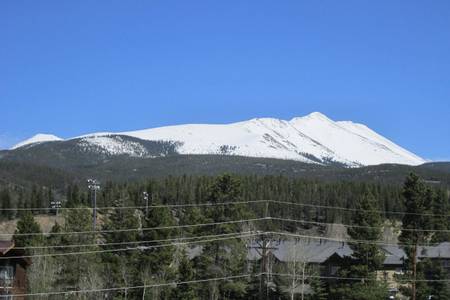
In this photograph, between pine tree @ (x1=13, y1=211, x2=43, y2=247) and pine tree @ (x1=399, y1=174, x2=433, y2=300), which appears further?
pine tree @ (x1=13, y1=211, x2=43, y2=247)

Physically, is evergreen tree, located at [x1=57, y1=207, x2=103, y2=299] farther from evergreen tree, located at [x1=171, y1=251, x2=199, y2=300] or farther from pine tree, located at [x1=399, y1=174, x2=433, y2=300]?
pine tree, located at [x1=399, y1=174, x2=433, y2=300]

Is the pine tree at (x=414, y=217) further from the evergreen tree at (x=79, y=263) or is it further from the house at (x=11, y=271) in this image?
the house at (x=11, y=271)

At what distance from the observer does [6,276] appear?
65875mm

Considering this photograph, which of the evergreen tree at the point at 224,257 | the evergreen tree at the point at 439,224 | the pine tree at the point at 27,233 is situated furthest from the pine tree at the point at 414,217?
the pine tree at the point at 27,233

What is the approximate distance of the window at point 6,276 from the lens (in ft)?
215

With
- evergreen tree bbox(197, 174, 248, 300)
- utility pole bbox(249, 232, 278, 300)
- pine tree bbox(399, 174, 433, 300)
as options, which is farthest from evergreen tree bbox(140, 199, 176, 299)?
pine tree bbox(399, 174, 433, 300)

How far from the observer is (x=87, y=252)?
65.6 m

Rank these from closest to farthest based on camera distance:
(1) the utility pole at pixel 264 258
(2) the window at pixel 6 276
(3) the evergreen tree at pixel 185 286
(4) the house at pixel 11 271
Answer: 1. (1) the utility pole at pixel 264 258
2. (4) the house at pixel 11 271
3. (2) the window at pixel 6 276
4. (3) the evergreen tree at pixel 185 286

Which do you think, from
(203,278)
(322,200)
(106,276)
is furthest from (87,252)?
(322,200)

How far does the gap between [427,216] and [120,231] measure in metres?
27.1

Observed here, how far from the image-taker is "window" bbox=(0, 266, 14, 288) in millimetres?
65562

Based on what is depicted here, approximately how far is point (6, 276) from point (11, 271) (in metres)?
0.61

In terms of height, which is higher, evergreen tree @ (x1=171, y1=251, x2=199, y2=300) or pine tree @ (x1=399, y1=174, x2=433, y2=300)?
pine tree @ (x1=399, y1=174, x2=433, y2=300)

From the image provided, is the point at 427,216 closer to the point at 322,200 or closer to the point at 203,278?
the point at 203,278
